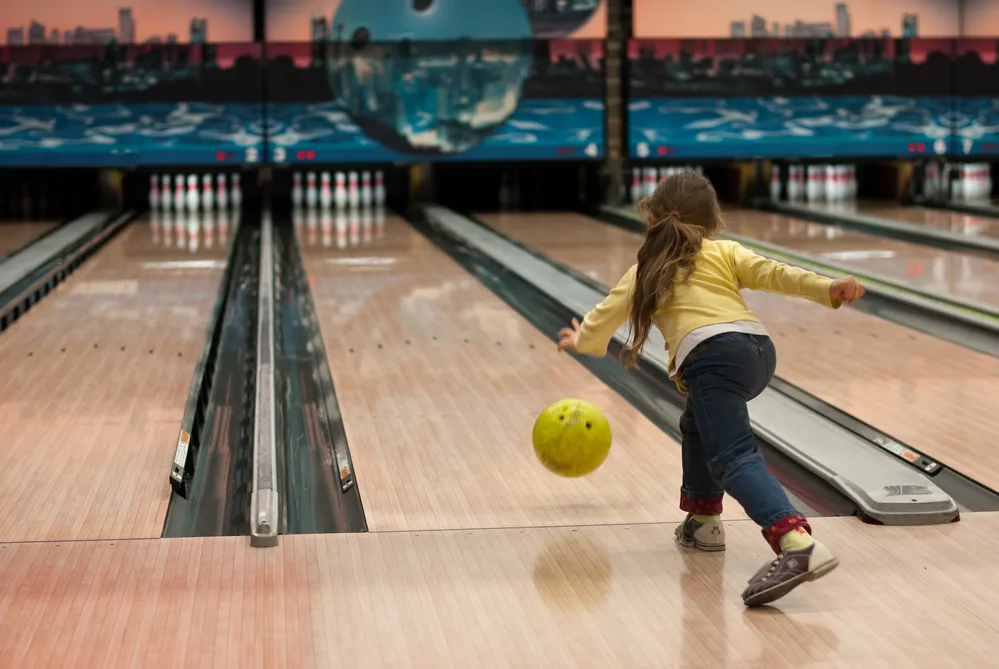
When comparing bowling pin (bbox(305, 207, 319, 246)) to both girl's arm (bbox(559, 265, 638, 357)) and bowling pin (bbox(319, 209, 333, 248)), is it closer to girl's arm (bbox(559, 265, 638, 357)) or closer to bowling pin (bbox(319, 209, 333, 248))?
bowling pin (bbox(319, 209, 333, 248))

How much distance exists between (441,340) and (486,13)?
496 cm

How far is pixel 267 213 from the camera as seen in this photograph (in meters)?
9.45

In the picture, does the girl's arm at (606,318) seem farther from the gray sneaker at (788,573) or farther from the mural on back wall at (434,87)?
the mural on back wall at (434,87)

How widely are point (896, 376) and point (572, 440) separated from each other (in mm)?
1884

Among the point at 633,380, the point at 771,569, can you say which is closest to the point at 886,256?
the point at 633,380

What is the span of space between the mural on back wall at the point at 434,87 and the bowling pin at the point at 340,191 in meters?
0.68

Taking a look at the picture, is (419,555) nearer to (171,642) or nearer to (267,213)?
(171,642)

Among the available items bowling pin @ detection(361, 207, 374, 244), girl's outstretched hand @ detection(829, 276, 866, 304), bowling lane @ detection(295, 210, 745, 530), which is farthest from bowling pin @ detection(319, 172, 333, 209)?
girl's outstretched hand @ detection(829, 276, 866, 304)

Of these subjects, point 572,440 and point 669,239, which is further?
point 572,440

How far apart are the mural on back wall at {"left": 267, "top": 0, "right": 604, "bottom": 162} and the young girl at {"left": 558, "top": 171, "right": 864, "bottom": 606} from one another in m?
6.98

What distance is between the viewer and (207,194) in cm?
998

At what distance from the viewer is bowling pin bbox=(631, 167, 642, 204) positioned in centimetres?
1012

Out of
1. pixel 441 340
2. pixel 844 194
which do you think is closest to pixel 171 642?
pixel 441 340

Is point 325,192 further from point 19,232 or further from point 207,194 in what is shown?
point 19,232
